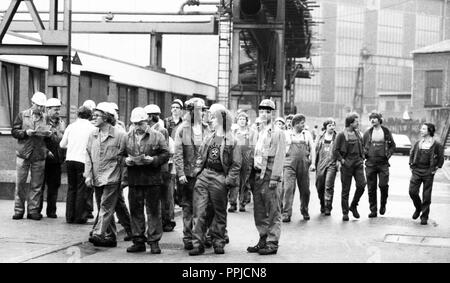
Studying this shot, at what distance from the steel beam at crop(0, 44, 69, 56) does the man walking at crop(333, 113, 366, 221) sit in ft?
18.2

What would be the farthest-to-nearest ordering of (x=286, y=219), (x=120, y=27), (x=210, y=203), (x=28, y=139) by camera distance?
(x=120, y=27) → (x=286, y=219) → (x=28, y=139) → (x=210, y=203)

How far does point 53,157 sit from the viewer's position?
1223 centimetres

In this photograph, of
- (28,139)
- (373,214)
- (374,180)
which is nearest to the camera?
(28,139)

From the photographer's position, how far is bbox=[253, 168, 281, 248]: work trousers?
9469 mm

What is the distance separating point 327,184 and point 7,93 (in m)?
9.54

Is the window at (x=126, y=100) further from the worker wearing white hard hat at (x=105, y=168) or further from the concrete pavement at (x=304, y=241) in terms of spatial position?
the worker wearing white hard hat at (x=105, y=168)

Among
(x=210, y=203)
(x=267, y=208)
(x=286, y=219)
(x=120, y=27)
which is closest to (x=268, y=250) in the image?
(x=267, y=208)

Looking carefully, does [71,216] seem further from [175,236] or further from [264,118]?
[264,118]

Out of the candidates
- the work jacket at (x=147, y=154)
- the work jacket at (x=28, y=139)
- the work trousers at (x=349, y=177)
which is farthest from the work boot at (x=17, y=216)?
the work trousers at (x=349, y=177)

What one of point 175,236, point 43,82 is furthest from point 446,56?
point 175,236

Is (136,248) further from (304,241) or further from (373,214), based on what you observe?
(373,214)

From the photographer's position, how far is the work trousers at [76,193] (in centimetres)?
1145

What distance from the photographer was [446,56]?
59.7 metres

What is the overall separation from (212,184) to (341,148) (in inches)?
189
